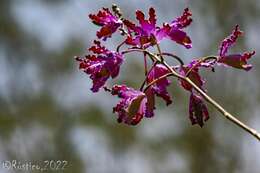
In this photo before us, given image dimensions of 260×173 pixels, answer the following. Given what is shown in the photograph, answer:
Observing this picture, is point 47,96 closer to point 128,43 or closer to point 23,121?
point 23,121

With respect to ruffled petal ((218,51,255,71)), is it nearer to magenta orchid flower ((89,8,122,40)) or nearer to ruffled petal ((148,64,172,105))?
ruffled petal ((148,64,172,105))

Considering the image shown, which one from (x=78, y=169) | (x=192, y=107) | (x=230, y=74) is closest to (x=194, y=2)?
(x=230, y=74)

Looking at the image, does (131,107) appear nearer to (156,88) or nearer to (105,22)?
(156,88)

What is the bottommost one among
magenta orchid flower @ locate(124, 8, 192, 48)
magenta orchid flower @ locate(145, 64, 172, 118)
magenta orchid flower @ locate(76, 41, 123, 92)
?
magenta orchid flower @ locate(145, 64, 172, 118)

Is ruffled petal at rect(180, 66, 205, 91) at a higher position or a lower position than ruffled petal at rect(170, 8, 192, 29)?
lower

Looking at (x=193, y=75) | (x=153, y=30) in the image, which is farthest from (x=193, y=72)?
(x=153, y=30)

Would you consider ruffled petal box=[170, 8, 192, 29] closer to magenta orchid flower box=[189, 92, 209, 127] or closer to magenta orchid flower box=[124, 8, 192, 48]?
magenta orchid flower box=[124, 8, 192, 48]

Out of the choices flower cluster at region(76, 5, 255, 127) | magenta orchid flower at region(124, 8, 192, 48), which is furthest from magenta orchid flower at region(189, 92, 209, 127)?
magenta orchid flower at region(124, 8, 192, 48)
